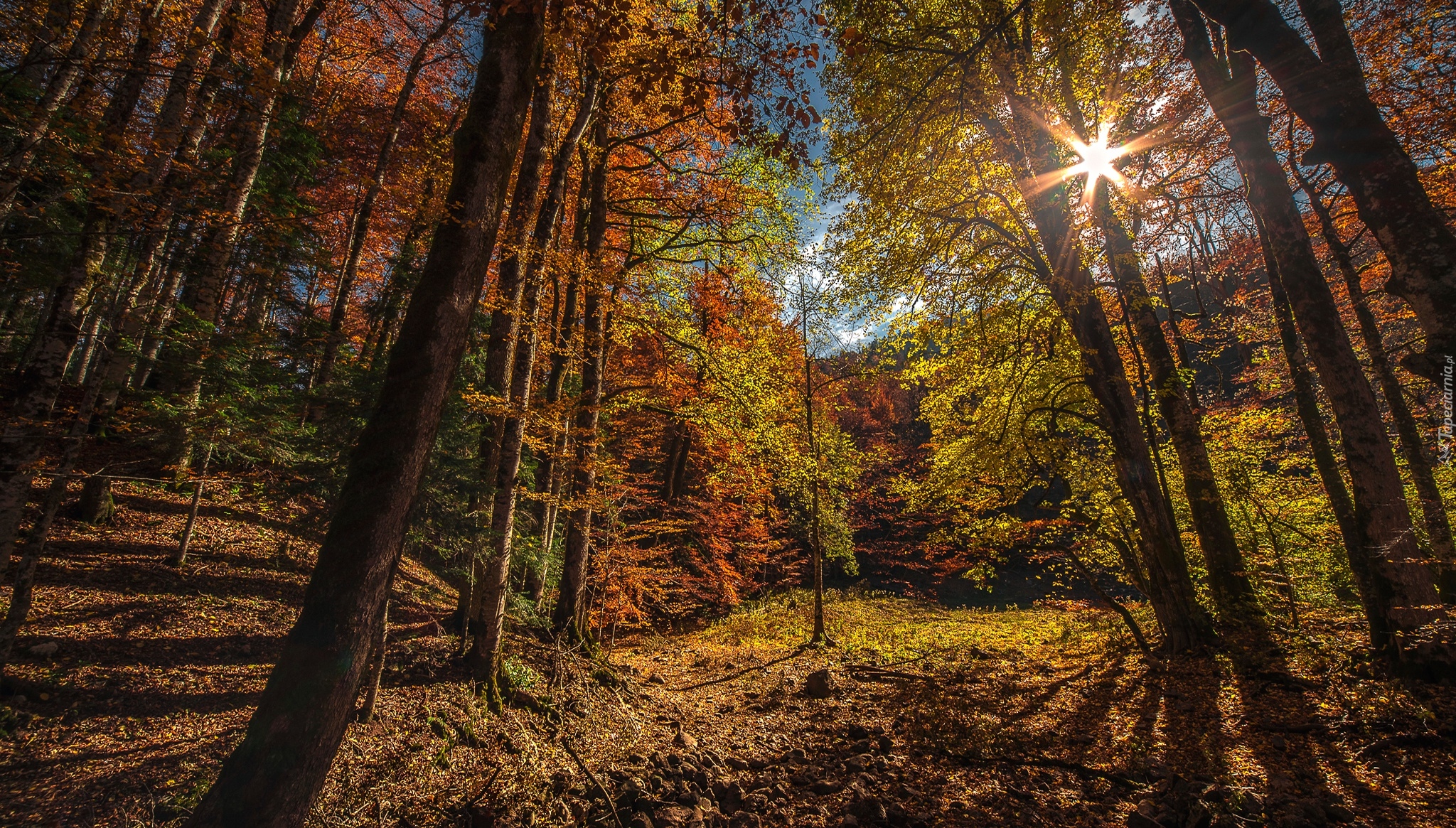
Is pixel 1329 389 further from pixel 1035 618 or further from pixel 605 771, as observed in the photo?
pixel 1035 618

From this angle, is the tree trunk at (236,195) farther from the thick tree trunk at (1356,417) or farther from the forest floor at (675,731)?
the thick tree trunk at (1356,417)

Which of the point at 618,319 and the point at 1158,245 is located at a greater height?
the point at 1158,245

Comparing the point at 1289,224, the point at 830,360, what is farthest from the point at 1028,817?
the point at 830,360

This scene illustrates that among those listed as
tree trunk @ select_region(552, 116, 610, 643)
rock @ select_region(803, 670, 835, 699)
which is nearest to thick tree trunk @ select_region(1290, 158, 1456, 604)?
rock @ select_region(803, 670, 835, 699)

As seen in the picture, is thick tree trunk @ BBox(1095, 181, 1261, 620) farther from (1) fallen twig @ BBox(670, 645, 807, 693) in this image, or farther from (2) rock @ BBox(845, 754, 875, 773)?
(1) fallen twig @ BBox(670, 645, 807, 693)

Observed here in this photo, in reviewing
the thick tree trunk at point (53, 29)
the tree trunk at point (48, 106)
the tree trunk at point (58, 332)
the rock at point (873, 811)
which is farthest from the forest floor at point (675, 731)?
the thick tree trunk at point (53, 29)

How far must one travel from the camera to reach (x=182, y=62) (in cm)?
640

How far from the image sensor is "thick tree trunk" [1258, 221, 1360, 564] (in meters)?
6.79

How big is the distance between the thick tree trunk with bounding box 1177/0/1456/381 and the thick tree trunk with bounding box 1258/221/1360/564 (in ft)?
10.0

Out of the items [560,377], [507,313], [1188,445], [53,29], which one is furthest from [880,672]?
[53,29]

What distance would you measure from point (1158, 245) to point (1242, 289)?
15.2 feet

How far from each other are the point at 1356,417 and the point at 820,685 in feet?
24.3

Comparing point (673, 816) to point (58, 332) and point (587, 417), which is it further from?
point (58, 332)

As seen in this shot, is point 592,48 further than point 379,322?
No
